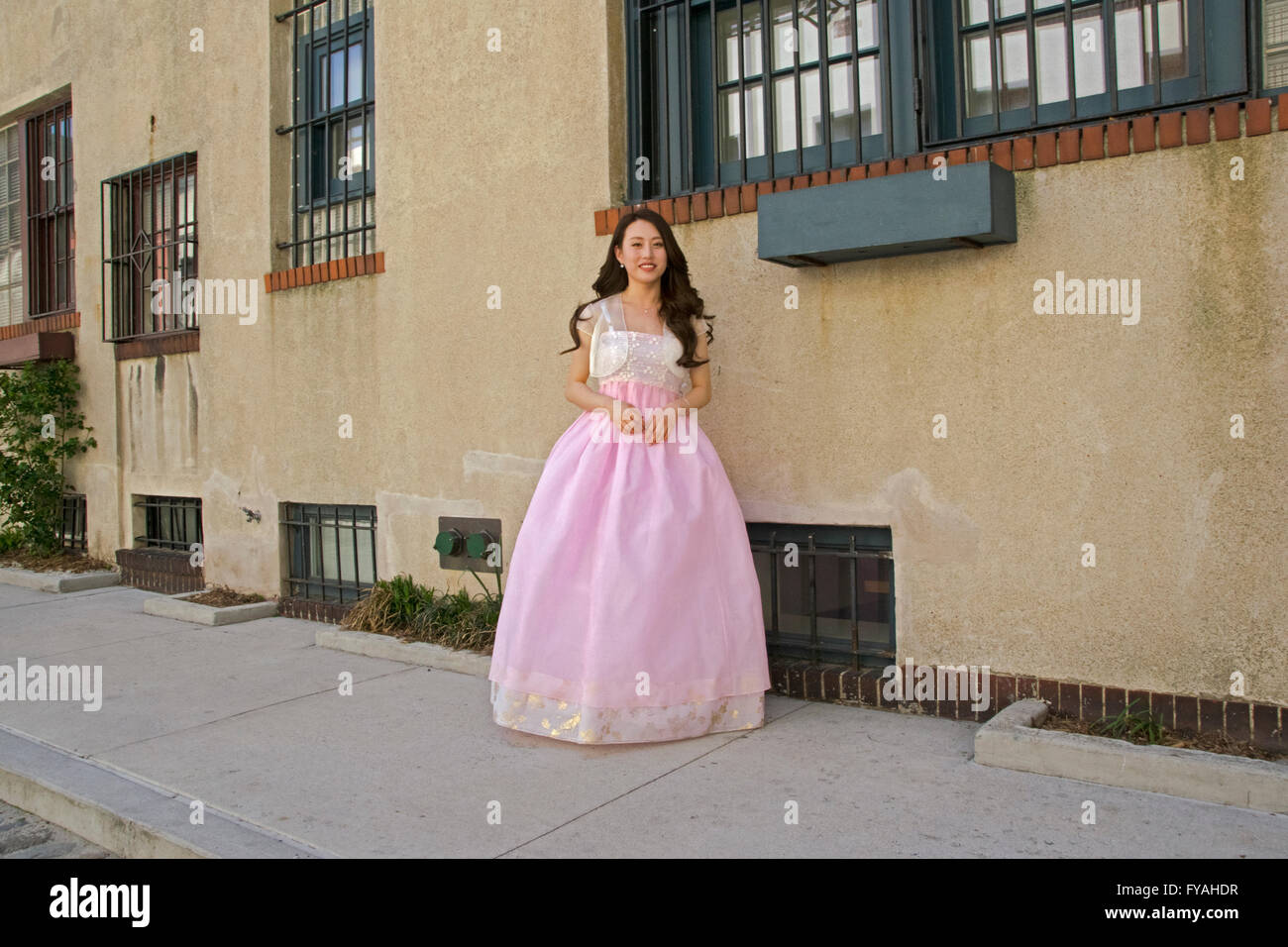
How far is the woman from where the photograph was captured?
3.90 meters

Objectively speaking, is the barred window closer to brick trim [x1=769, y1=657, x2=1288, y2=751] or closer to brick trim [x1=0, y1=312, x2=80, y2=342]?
brick trim [x1=0, y1=312, x2=80, y2=342]

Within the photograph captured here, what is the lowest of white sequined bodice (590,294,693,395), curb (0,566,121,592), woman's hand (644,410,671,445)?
curb (0,566,121,592)

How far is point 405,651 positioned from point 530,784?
2135mm

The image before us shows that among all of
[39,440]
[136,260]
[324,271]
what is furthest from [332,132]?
[39,440]

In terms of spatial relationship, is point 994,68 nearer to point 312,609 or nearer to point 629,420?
point 629,420

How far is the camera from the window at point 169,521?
7.99m

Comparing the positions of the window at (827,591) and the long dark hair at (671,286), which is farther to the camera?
the window at (827,591)

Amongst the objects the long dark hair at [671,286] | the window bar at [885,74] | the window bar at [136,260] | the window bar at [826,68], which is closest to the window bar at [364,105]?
the window bar at [136,260]

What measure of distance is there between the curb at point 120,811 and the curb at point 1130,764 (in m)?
2.28

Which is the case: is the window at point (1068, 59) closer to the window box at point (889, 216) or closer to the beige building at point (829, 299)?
the beige building at point (829, 299)

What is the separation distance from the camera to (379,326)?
6254mm

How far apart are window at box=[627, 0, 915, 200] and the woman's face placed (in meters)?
0.74

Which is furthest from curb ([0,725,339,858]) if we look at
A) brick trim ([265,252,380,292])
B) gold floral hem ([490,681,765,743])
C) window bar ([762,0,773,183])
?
window bar ([762,0,773,183])

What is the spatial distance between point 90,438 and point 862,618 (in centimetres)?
717
